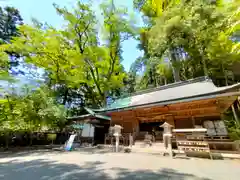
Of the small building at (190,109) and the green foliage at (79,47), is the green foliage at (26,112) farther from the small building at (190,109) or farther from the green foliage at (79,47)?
the small building at (190,109)

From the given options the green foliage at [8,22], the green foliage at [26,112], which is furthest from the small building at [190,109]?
the green foliage at [8,22]

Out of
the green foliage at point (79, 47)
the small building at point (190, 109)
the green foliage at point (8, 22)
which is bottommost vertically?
the small building at point (190, 109)

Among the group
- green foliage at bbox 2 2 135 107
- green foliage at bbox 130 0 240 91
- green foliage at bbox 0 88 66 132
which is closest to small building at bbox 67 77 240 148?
green foliage at bbox 0 88 66 132

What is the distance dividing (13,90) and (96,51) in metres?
7.54

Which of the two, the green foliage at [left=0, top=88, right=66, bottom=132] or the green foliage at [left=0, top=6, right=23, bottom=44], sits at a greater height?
the green foliage at [left=0, top=6, right=23, bottom=44]

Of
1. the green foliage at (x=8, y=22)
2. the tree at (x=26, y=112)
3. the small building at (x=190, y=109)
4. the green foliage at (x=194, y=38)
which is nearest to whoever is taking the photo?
the small building at (x=190, y=109)

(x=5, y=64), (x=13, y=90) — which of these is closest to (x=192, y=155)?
(x=13, y=90)

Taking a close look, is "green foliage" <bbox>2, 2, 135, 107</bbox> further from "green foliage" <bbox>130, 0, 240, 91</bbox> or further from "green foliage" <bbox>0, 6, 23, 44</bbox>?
"green foliage" <bbox>130, 0, 240, 91</bbox>

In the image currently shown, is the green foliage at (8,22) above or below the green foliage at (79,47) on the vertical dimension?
above

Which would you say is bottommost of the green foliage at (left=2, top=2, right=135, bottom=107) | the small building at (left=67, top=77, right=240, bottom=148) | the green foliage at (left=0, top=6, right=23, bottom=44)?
the small building at (left=67, top=77, right=240, bottom=148)

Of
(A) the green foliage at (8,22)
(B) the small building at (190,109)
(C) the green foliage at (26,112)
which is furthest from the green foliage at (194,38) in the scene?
(A) the green foliage at (8,22)

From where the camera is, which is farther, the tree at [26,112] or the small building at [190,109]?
the tree at [26,112]

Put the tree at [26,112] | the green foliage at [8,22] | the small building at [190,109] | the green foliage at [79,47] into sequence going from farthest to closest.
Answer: the green foliage at [8,22] → the green foliage at [79,47] → the tree at [26,112] → the small building at [190,109]

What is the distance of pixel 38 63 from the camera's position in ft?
48.2
